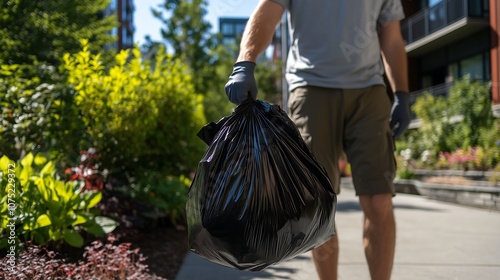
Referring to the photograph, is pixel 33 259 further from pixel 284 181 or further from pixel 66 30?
pixel 66 30

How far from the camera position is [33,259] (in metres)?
2.27

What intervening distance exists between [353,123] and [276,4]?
0.73 m

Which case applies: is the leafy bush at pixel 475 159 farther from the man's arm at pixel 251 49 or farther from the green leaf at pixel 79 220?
the green leaf at pixel 79 220

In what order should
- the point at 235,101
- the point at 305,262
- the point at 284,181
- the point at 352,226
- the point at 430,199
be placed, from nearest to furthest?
the point at 284,181, the point at 235,101, the point at 305,262, the point at 352,226, the point at 430,199

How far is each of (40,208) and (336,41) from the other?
188 centimetres

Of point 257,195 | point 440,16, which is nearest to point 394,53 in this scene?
point 257,195

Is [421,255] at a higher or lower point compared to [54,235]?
lower

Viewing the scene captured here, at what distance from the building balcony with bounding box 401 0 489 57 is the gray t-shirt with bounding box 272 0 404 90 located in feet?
51.7

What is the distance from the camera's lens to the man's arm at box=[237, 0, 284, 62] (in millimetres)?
2514

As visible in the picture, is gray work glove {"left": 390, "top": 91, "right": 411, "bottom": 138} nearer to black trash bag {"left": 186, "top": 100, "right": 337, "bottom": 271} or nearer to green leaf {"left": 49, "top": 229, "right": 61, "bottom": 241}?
black trash bag {"left": 186, "top": 100, "right": 337, "bottom": 271}

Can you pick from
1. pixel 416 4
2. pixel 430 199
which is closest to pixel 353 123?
pixel 430 199

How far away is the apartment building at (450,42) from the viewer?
16.3 m

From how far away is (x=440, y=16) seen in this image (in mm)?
19094

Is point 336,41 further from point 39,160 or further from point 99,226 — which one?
point 39,160
